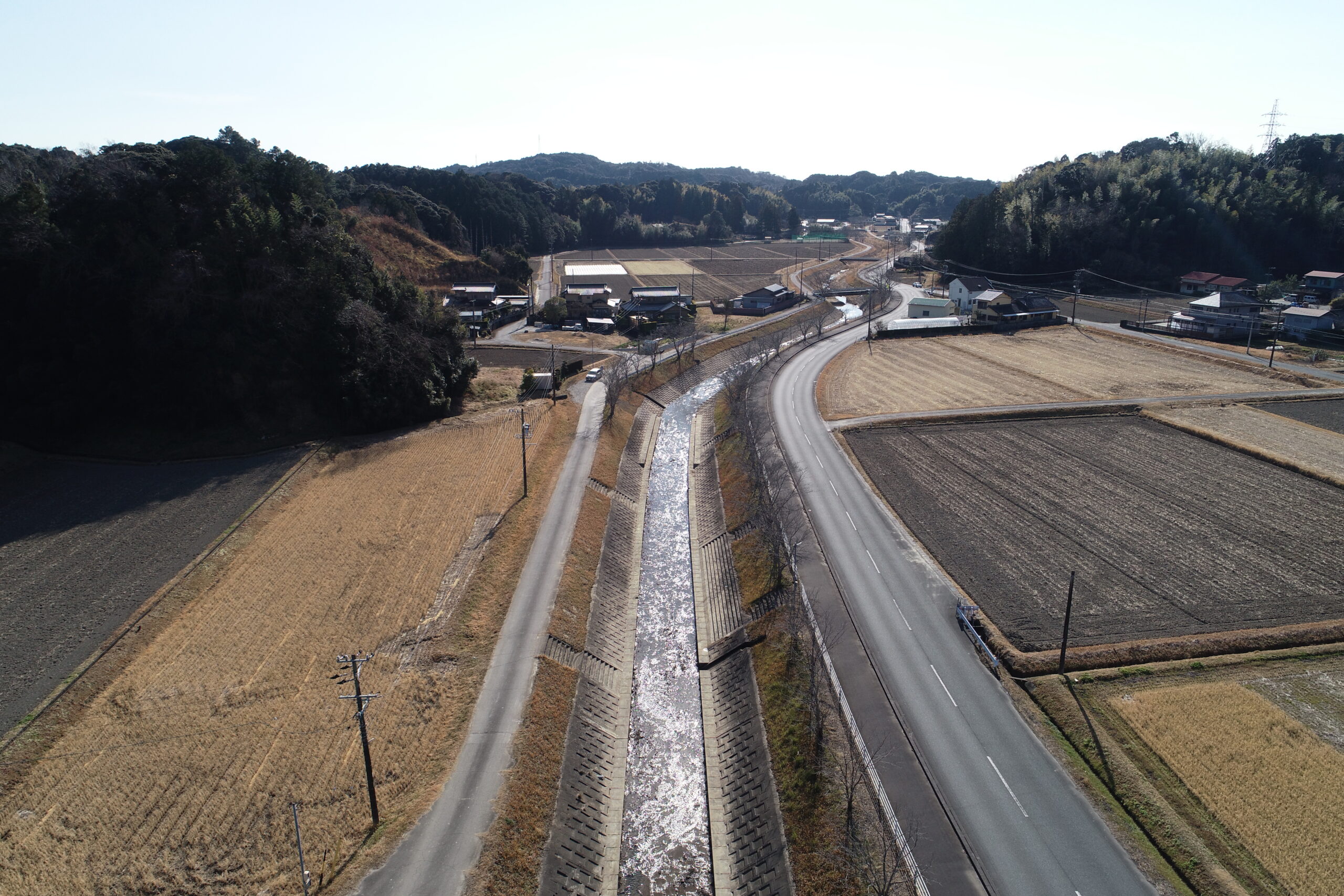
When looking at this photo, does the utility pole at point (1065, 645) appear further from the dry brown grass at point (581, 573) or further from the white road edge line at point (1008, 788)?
the dry brown grass at point (581, 573)

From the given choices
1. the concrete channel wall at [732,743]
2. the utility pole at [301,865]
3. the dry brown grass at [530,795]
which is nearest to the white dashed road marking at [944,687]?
the concrete channel wall at [732,743]

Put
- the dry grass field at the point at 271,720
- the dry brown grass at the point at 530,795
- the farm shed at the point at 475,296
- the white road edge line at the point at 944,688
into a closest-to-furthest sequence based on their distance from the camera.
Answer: the dry brown grass at the point at 530,795
the dry grass field at the point at 271,720
the white road edge line at the point at 944,688
the farm shed at the point at 475,296

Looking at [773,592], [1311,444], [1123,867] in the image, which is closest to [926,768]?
[1123,867]

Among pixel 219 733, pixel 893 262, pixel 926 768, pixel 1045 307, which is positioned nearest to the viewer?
pixel 926 768

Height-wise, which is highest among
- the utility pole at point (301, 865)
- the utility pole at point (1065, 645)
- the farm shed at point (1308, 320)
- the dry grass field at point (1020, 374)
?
the farm shed at point (1308, 320)

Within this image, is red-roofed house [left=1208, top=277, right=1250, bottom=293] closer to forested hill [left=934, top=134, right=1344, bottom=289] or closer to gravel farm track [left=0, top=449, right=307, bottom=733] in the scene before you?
forested hill [left=934, top=134, right=1344, bottom=289]

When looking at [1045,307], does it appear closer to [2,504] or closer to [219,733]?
[219,733]
